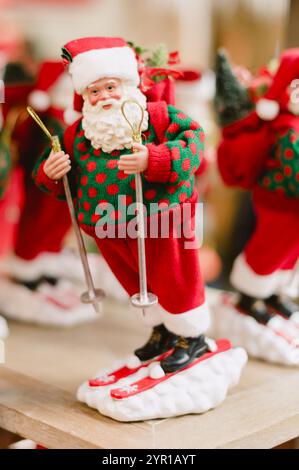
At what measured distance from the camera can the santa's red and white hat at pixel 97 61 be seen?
973 millimetres

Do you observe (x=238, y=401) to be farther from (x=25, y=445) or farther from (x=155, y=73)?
(x=155, y=73)

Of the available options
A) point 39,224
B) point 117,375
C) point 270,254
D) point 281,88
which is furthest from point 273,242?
point 39,224

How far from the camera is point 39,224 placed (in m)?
1.47

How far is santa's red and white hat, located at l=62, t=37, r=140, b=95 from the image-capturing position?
0.97 m

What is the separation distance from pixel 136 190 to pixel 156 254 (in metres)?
0.11

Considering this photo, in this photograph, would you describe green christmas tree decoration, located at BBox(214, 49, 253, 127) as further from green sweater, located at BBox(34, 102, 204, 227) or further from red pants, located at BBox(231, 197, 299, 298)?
green sweater, located at BBox(34, 102, 204, 227)

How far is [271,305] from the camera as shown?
133 centimetres

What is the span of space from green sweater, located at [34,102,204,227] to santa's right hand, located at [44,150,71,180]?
2cm

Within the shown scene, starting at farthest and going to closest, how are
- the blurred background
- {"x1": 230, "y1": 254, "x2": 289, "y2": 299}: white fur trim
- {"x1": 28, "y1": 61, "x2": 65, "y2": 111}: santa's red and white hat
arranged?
the blurred background, {"x1": 28, "y1": 61, "x2": 65, "y2": 111}: santa's red and white hat, {"x1": 230, "y1": 254, "x2": 289, "y2": 299}: white fur trim

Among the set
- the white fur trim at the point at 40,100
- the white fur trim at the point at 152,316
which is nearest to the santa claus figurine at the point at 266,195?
the white fur trim at the point at 152,316

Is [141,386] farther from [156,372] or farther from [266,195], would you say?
[266,195]

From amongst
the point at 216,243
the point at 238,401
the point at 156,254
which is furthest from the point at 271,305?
the point at 216,243

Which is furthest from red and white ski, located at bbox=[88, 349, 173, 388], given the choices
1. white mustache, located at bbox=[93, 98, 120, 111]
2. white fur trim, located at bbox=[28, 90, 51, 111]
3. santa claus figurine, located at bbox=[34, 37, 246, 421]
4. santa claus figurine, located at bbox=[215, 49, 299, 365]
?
white fur trim, located at bbox=[28, 90, 51, 111]
